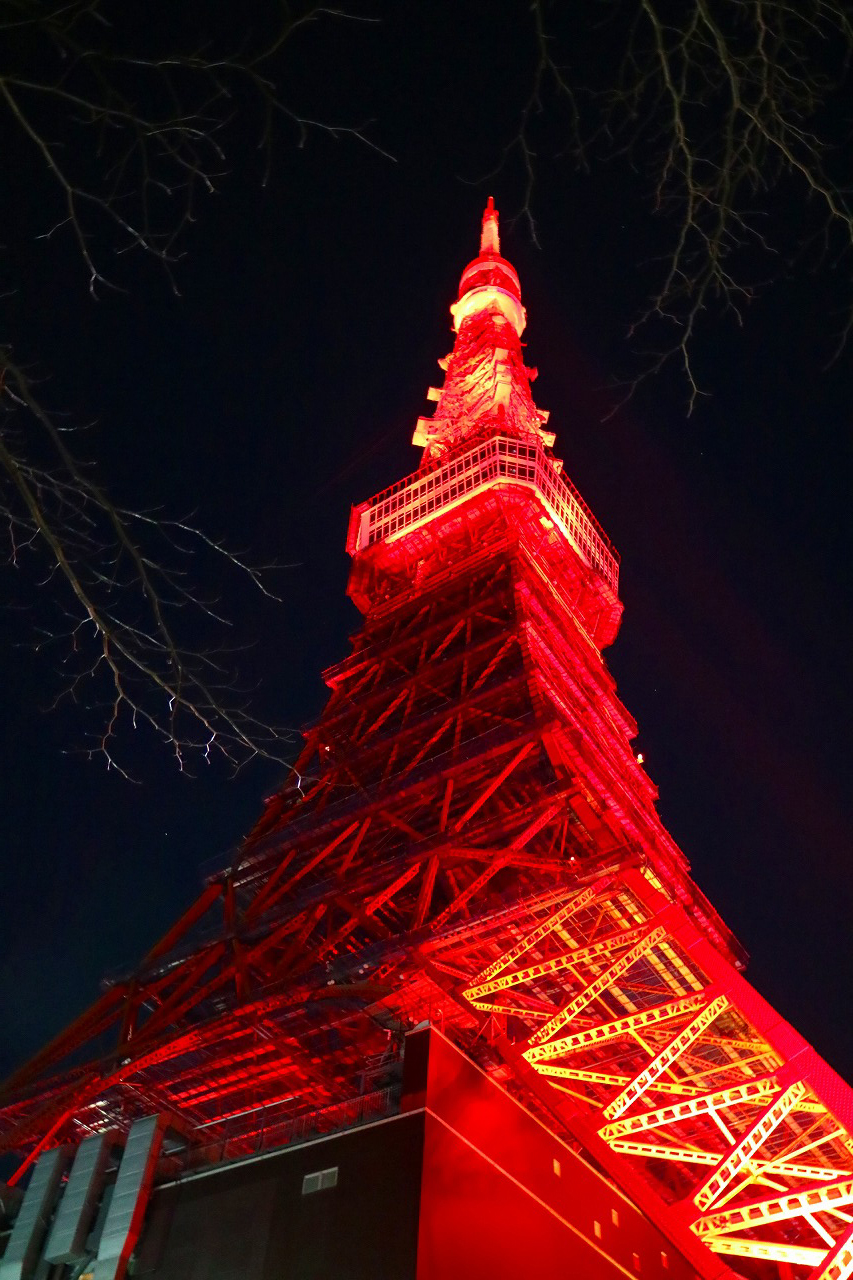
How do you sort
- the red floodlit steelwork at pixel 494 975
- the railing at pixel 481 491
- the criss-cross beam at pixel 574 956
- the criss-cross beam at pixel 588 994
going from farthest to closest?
the railing at pixel 481 491 < the criss-cross beam at pixel 574 956 < the criss-cross beam at pixel 588 994 < the red floodlit steelwork at pixel 494 975

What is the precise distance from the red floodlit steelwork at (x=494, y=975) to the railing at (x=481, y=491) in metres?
6.73

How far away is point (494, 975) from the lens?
19.9 meters

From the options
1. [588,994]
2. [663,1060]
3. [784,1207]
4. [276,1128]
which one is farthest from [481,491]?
[784,1207]

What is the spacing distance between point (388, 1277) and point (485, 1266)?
1.83 meters

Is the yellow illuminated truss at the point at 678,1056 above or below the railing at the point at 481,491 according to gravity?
below

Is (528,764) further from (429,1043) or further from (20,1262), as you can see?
(20,1262)

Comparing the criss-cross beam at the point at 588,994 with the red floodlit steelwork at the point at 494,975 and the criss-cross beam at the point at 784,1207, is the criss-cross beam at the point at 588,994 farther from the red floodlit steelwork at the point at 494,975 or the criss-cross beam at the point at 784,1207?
the criss-cross beam at the point at 784,1207

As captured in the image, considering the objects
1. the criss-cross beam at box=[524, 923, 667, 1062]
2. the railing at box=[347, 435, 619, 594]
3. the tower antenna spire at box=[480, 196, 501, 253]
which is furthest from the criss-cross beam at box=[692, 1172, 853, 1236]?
Result: the tower antenna spire at box=[480, 196, 501, 253]

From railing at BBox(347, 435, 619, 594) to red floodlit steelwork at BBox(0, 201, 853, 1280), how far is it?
6.73m

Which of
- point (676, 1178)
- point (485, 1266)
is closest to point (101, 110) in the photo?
point (485, 1266)

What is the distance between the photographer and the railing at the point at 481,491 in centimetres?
4628

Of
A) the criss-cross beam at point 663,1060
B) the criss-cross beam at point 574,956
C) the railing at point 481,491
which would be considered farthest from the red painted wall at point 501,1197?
the railing at point 481,491

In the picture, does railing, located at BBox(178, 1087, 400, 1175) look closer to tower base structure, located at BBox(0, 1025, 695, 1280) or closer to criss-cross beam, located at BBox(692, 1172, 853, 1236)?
tower base structure, located at BBox(0, 1025, 695, 1280)

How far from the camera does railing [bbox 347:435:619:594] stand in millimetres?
46281
